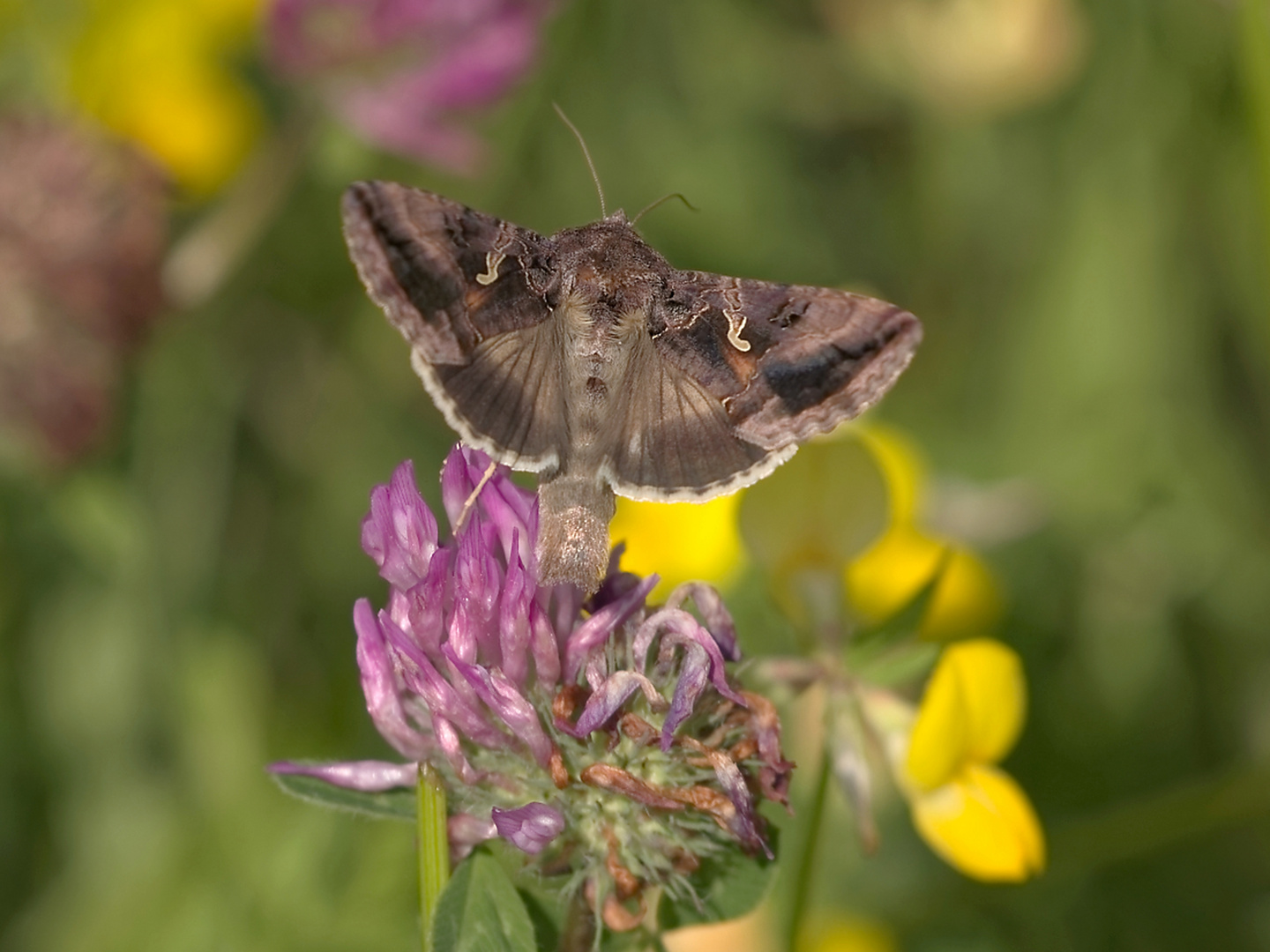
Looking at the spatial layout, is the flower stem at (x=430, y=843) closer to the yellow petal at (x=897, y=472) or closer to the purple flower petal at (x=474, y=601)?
the purple flower petal at (x=474, y=601)

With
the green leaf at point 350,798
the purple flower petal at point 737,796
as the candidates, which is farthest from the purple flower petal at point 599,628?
the green leaf at point 350,798

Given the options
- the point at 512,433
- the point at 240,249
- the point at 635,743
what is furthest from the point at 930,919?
the point at 240,249

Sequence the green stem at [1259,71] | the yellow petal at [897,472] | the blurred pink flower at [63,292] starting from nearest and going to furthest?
the yellow petal at [897,472] → the green stem at [1259,71] → the blurred pink flower at [63,292]

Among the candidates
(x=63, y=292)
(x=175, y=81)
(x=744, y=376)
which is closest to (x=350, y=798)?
(x=744, y=376)

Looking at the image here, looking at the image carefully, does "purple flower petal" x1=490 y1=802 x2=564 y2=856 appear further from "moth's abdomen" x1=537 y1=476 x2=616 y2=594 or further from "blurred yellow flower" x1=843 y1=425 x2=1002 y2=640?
"blurred yellow flower" x1=843 y1=425 x2=1002 y2=640

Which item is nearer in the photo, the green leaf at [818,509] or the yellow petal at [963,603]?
the green leaf at [818,509]

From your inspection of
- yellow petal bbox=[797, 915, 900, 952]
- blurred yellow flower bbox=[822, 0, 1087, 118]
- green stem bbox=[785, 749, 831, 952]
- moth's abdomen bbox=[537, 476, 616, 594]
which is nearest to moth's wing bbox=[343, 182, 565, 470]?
A: moth's abdomen bbox=[537, 476, 616, 594]

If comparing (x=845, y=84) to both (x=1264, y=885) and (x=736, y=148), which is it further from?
(x=1264, y=885)
